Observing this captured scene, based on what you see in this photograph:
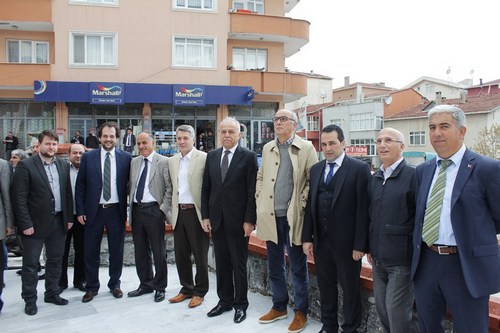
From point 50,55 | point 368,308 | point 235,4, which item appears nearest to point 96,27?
point 50,55

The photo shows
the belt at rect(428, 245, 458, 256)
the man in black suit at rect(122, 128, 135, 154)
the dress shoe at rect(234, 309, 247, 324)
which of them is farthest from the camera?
the man in black suit at rect(122, 128, 135, 154)

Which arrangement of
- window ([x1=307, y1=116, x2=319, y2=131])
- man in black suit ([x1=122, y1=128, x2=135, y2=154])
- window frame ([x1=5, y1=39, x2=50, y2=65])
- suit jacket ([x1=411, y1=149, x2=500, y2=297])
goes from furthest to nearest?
window ([x1=307, y1=116, x2=319, y2=131])
window frame ([x1=5, y1=39, x2=50, y2=65])
man in black suit ([x1=122, y1=128, x2=135, y2=154])
suit jacket ([x1=411, y1=149, x2=500, y2=297])

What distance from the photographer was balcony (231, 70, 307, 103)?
20.6 m

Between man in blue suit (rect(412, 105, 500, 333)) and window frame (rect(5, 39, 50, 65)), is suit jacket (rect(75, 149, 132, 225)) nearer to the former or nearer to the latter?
man in blue suit (rect(412, 105, 500, 333))

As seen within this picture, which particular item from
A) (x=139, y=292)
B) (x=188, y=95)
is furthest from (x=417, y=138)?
(x=139, y=292)

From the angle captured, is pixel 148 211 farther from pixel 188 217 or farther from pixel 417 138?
pixel 417 138

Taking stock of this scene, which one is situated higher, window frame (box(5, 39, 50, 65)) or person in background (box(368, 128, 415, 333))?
window frame (box(5, 39, 50, 65))

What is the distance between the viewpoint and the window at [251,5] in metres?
22.3

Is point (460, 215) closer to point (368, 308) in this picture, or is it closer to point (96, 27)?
point (368, 308)

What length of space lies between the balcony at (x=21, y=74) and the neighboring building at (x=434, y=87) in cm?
4459

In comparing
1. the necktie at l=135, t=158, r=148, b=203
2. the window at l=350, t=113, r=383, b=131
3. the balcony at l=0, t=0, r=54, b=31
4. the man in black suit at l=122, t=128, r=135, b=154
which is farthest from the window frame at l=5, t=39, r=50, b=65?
the window at l=350, t=113, r=383, b=131

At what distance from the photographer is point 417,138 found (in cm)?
4284

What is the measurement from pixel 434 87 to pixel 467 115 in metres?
17.2

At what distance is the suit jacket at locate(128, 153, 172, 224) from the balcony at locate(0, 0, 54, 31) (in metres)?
16.4
